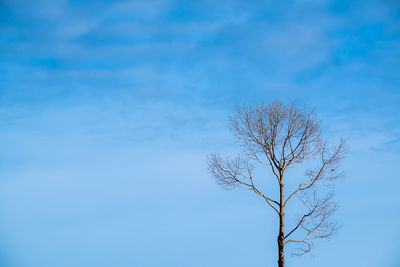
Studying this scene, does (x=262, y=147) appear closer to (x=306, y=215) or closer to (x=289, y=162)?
(x=289, y=162)

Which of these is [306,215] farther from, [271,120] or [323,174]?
[271,120]

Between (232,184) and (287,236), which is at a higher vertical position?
(232,184)

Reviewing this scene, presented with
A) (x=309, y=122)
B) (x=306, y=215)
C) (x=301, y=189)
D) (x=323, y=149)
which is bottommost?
(x=306, y=215)

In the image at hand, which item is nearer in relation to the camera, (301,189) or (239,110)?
(301,189)

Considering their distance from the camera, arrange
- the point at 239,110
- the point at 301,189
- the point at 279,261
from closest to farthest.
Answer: the point at 279,261 < the point at 301,189 < the point at 239,110

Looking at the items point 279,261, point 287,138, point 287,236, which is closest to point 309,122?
point 287,138

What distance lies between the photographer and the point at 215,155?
24047 mm

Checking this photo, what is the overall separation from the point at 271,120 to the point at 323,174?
434 cm

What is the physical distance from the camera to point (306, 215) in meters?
22.1

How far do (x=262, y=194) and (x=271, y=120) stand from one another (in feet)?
14.3

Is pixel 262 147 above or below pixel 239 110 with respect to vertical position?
below

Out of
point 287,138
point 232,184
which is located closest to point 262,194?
point 232,184

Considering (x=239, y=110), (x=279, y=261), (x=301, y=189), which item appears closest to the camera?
(x=279, y=261)

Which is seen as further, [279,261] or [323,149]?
[323,149]
